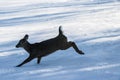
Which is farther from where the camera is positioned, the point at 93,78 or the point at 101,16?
the point at 101,16

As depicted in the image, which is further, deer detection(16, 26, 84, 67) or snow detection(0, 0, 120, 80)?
deer detection(16, 26, 84, 67)

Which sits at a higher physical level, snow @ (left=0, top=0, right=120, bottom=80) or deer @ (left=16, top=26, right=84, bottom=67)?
deer @ (left=16, top=26, right=84, bottom=67)

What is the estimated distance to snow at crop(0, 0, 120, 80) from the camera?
7.58 m

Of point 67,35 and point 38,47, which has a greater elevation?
point 38,47

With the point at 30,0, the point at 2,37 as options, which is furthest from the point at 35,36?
the point at 30,0

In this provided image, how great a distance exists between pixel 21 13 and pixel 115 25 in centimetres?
609

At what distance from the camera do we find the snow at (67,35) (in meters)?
7.58

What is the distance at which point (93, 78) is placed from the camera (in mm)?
6918

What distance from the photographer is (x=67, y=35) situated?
12328mm

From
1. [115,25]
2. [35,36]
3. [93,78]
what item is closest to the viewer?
[93,78]

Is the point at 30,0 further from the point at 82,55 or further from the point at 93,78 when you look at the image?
the point at 93,78

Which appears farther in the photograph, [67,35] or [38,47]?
[67,35]

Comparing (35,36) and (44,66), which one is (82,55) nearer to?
(44,66)

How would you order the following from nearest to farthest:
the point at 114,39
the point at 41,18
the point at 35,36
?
the point at 114,39 → the point at 35,36 → the point at 41,18
